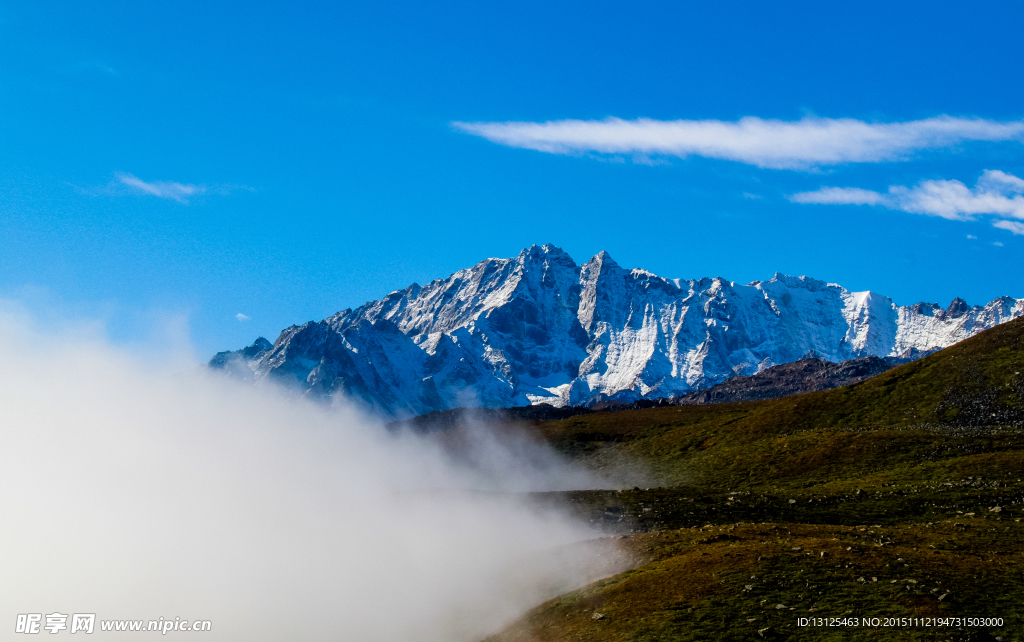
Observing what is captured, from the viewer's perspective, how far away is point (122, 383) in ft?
370

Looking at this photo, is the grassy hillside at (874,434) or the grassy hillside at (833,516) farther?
the grassy hillside at (874,434)

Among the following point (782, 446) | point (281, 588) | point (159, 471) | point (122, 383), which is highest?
point (122, 383)

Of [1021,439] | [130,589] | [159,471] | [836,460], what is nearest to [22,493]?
[159,471]

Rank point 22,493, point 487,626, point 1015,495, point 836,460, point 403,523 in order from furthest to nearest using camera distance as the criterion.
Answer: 1. point 836,460
2. point 22,493
3. point 403,523
4. point 1015,495
5. point 487,626

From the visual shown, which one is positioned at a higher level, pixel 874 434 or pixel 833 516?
pixel 874 434

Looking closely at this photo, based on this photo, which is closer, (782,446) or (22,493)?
(22,493)

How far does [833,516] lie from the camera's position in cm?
6038

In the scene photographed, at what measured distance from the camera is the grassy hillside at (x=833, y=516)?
37125 millimetres

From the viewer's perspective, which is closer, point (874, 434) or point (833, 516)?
point (833, 516)

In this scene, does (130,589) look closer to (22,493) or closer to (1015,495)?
(22,493)

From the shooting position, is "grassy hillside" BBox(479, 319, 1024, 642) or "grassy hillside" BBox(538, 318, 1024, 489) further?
"grassy hillside" BBox(538, 318, 1024, 489)

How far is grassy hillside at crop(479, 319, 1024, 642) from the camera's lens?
37.1 metres

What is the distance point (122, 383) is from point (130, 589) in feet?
210

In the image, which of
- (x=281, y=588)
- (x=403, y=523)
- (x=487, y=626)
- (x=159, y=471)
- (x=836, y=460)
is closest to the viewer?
(x=487, y=626)
